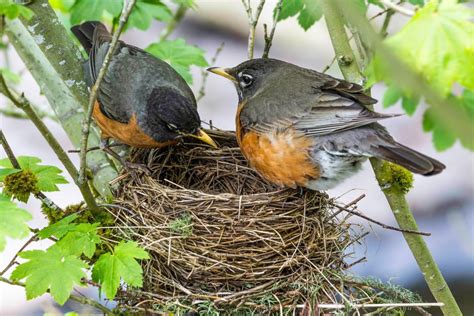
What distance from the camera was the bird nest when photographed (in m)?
3.27

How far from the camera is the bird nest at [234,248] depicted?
327cm

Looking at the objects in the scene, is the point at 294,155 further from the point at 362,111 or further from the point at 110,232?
the point at 110,232

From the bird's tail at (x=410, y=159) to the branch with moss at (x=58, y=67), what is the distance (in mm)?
1574

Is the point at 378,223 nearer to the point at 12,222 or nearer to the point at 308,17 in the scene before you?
the point at 308,17

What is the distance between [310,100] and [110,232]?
1.29 metres

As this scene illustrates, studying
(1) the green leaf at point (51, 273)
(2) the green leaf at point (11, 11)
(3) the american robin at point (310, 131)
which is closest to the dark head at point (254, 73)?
(3) the american robin at point (310, 131)

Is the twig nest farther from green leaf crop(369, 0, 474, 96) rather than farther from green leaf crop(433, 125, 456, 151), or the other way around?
green leaf crop(369, 0, 474, 96)

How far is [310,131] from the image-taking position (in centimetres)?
356

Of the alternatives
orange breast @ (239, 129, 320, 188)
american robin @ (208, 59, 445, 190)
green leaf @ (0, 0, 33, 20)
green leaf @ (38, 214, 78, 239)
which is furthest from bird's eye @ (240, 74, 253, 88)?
green leaf @ (0, 0, 33, 20)

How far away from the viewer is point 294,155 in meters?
3.59

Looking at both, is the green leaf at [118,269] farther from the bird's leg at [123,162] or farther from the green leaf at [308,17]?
the green leaf at [308,17]

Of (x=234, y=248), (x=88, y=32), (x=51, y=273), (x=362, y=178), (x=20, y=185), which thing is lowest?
(x=362, y=178)

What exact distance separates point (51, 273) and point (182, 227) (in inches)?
33.4

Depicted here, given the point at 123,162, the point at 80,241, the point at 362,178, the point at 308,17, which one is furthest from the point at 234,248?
the point at 362,178
